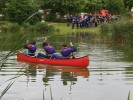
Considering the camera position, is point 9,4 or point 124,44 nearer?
point 124,44

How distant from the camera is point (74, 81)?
17781 millimetres

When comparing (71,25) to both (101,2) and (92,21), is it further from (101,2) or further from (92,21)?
(101,2)

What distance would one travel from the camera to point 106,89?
51.7 ft

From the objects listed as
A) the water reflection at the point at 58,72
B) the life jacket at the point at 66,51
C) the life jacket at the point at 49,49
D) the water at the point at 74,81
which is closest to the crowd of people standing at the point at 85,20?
the water at the point at 74,81

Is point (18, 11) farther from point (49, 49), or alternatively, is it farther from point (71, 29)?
point (49, 49)

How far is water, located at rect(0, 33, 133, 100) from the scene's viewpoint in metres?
14.5

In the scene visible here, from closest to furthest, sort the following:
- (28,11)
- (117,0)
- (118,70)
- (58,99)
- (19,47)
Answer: (19,47)
(58,99)
(118,70)
(28,11)
(117,0)

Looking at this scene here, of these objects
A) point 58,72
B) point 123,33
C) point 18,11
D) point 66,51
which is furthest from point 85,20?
point 58,72

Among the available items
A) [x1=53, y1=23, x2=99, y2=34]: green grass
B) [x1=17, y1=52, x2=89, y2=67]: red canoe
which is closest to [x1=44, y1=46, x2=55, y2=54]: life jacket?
[x1=17, y1=52, x2=89, y2=67]: red canoe

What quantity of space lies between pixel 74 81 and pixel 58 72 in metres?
2.67

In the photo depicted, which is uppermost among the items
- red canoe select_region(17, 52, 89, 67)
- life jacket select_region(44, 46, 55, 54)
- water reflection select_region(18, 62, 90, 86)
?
life jacket select_region(44, 46, 55, 54)

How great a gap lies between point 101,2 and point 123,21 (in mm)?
27694

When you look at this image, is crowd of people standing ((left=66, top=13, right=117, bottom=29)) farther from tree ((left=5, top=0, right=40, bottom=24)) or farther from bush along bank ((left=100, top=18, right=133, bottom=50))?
bush along bank ((left=100, top=18, right=133, bottom=50))

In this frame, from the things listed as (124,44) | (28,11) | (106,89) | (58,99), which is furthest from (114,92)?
(28,11)
